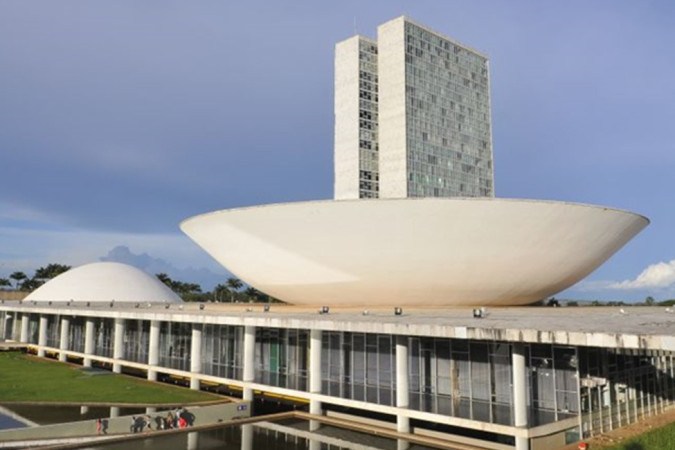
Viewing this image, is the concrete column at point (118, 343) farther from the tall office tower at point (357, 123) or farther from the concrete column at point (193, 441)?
the tall office tower at point (357, 123)

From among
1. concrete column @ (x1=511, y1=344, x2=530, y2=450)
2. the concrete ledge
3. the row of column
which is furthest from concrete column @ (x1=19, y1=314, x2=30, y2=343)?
concrete column @ (x1=511, y1=344, x2=530, y2=450)

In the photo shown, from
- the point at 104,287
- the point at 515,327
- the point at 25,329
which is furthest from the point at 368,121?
the point at 515,327

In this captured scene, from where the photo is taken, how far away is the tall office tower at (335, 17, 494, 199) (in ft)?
323

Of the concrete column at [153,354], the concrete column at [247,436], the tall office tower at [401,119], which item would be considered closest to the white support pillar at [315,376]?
the concrete column at [247,436]

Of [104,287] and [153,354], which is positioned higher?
[104,287]

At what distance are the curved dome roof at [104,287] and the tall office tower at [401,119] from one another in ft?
144

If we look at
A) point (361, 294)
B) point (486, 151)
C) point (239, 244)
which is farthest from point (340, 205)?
point (486, 151)

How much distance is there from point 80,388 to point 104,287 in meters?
31.8

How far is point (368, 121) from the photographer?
100062mm

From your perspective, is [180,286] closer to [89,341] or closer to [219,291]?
[219,291]

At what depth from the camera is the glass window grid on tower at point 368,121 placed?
323ft

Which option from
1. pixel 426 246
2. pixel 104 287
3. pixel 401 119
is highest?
pixel 401 119

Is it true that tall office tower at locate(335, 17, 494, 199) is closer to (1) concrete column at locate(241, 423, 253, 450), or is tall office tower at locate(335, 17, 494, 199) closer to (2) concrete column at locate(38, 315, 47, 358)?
(2) concrete column at locate(38, 315, 47, 358)

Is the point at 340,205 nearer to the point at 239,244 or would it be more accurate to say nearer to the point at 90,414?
the point at 239,244
